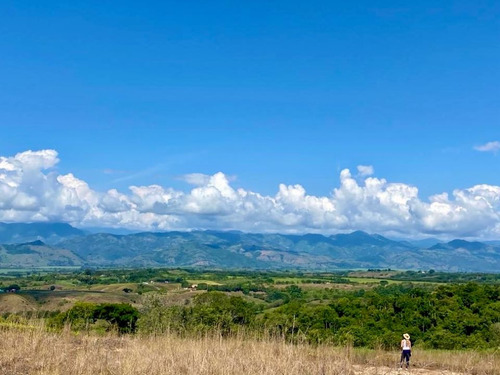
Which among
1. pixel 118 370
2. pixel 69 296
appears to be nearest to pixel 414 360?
pixel 118 370

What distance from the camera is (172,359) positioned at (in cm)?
1006

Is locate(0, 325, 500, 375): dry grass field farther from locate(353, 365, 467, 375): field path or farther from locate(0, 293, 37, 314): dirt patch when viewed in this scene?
locate(0, 293, 37, 314): dirt patch

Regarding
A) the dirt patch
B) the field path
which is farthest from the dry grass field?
the dirt patch

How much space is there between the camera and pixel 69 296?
11231cm

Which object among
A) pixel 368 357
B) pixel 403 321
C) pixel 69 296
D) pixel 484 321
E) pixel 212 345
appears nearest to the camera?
pixel 212 345

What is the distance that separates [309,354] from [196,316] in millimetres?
23492

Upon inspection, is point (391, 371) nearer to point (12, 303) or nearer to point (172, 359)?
point (172, 359)

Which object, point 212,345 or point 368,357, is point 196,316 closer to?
point 368,357

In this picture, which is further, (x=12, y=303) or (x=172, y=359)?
(x=12, y=303)

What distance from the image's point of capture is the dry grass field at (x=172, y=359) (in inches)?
378

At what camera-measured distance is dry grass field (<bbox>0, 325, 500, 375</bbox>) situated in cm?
961

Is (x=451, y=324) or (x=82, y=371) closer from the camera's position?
(x=82, y=371)

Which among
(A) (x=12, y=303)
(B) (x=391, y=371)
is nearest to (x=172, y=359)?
(B) (x=391, y=371)

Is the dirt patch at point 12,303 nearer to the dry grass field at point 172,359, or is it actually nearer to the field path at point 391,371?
the dry grass field at point 172,359
